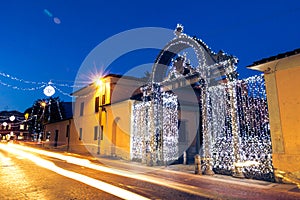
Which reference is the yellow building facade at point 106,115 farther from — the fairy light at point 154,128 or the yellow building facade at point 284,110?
the yellow building facade at point 284,110

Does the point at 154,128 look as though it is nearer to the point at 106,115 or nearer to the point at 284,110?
the point at 284,110

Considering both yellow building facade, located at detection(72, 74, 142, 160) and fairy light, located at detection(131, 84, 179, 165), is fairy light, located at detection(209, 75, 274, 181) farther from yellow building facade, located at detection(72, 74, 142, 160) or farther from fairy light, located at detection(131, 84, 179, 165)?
yellow building facade, located at detection(72, 74, 142, 160)

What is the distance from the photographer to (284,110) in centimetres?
795

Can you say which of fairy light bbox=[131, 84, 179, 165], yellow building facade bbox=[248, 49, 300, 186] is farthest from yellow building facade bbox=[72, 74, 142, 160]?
yellow building facade bbox=[248, 49, 300, 186]

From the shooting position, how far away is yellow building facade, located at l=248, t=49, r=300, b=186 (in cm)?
750

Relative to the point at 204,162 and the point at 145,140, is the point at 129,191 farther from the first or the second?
the point at 145,140

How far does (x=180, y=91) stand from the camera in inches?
836

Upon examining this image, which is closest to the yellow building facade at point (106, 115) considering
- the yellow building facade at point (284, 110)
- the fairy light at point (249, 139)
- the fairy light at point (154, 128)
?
the fairy light at point (154, 128)

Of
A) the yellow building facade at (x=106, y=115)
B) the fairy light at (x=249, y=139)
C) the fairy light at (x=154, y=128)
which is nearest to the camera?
the fairy light at (x=249, y=139)

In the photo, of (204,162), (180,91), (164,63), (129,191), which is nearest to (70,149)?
(180,91)

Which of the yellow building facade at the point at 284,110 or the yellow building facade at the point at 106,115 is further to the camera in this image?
the yellow building facade at the point at 106,115

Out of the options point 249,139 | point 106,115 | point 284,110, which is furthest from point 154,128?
point 106,115

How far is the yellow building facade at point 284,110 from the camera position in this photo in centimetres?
750

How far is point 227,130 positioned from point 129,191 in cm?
600
